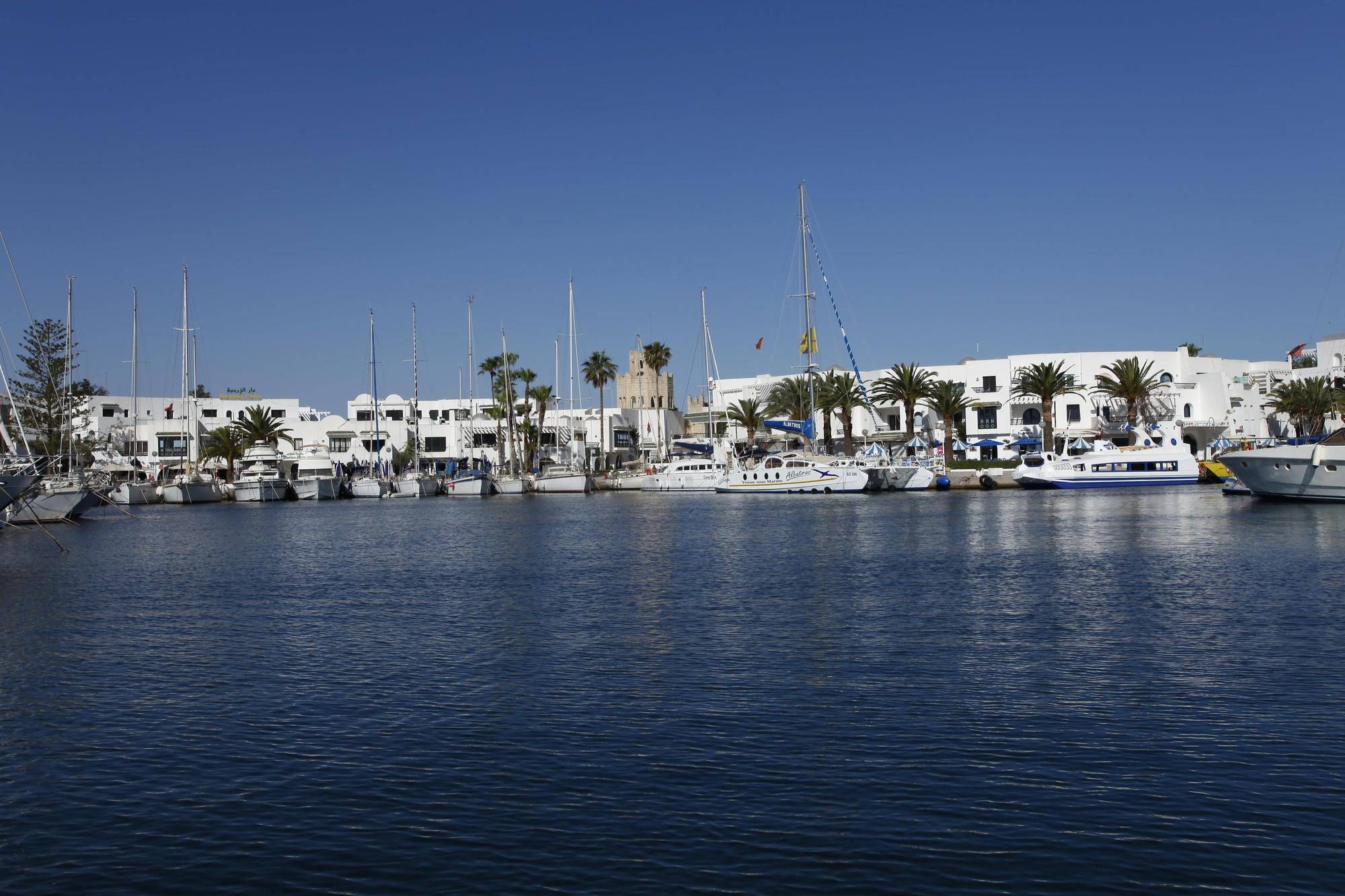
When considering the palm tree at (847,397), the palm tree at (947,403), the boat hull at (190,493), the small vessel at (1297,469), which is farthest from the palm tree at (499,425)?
the small vessel at (1297,469)

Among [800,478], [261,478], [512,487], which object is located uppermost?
[261,478]

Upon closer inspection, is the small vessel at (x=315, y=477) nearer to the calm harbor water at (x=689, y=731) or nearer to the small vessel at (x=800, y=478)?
the small vessel at (x=800, y=478)

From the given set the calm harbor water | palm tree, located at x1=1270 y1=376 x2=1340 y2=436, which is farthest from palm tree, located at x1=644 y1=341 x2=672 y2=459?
the calm harbor water

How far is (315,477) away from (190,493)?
14.1 metres

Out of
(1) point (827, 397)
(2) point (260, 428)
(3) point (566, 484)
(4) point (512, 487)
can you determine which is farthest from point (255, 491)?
(1) point (827, 397)

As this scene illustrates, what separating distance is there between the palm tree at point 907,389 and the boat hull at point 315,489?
49476 mm

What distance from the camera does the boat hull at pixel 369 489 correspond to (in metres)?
103

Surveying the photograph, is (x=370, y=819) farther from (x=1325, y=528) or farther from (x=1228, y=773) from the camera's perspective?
(x=1325, y=528)

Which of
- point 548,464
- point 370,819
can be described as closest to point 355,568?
point 370,819

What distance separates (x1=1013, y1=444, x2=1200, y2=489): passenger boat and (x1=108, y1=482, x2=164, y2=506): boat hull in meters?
71.6

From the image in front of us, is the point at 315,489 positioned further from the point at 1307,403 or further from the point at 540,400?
the point at 1307,403

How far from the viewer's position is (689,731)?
15.2 m

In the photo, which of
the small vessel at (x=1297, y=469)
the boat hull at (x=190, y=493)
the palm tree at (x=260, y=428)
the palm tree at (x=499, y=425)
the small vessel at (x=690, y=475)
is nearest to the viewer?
the small vessel at (x=1297, y=469)

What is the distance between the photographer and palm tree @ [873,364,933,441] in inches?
3691
